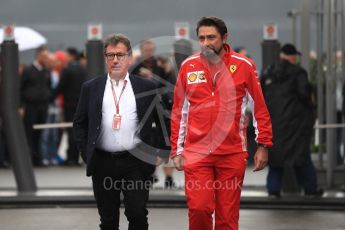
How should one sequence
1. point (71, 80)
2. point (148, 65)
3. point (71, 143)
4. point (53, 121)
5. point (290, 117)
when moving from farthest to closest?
point (53, 121) → point (71, 143) → point (71, 80) → point (148, 65) → point (290, 117)

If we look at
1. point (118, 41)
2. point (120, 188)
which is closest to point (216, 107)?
point (118, 41)

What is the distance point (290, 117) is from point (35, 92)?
282 inches

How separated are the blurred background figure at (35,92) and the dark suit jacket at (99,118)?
11.4 m

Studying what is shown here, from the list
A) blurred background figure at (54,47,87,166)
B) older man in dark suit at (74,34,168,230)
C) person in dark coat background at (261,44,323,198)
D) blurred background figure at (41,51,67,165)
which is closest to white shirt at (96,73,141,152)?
older man in dark suit at (74,34,168,230)

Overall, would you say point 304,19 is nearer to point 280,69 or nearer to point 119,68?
point 280,69

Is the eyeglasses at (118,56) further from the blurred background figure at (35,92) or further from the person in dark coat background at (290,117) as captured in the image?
the blurred background figure at (35,92)

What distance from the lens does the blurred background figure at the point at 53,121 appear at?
69.0ft

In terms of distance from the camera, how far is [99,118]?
29.0ft

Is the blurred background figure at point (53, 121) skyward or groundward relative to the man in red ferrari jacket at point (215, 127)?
groundward

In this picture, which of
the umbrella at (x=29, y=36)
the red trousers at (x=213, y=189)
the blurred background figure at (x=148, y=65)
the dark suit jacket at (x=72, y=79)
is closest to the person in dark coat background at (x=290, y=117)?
the blurred background figure at (x=148, y=65)

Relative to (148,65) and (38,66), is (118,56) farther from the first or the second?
(38,66)

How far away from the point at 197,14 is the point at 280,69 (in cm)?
495

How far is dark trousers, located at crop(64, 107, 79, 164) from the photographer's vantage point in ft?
67.2

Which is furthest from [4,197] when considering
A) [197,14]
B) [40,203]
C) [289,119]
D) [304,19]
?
[197,14]
